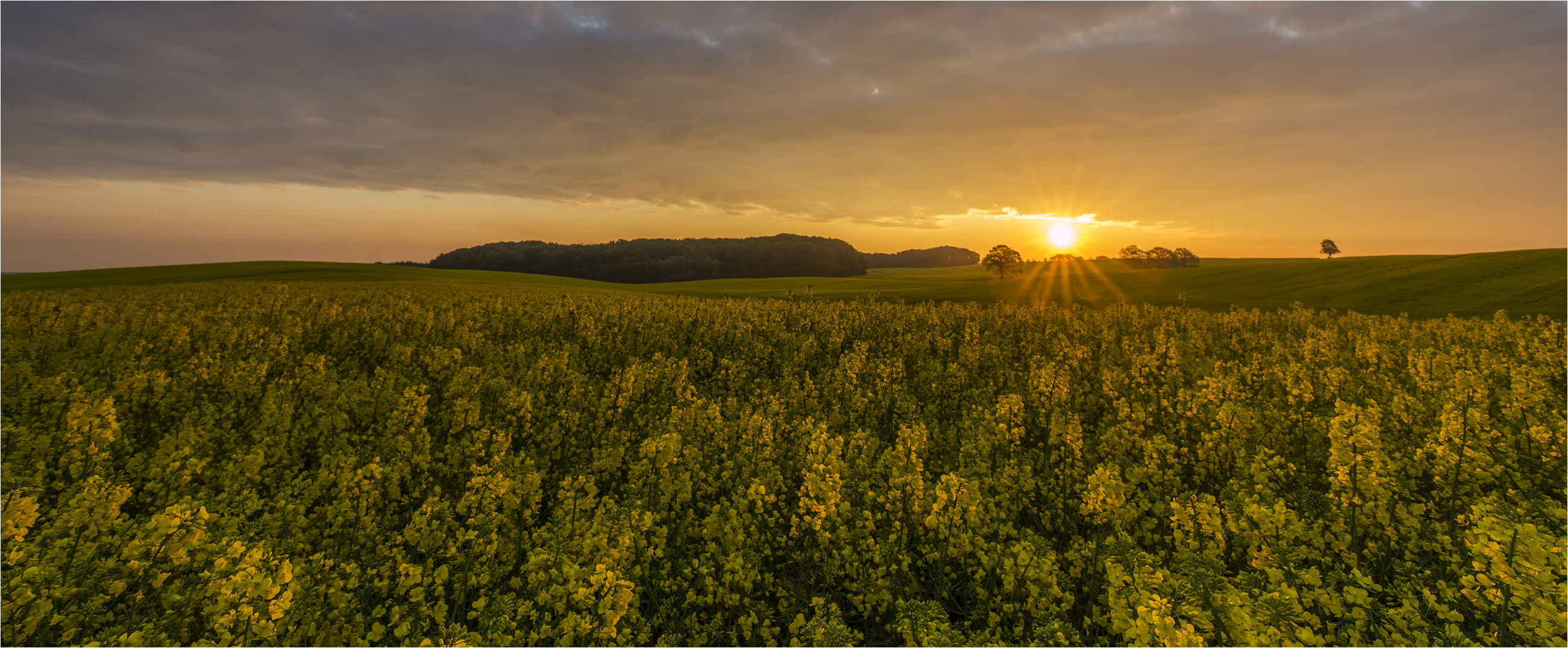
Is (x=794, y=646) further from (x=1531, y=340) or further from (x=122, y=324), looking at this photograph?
(x=1531, y=340)

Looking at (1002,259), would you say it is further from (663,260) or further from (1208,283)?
(663,260)

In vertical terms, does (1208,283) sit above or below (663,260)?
below

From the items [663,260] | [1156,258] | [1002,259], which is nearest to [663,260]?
[663,260]

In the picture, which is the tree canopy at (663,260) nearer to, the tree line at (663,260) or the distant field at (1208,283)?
the tree line at (663,260)

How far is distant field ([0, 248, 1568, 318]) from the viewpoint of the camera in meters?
35.2

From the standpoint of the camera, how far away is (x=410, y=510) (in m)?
6.50

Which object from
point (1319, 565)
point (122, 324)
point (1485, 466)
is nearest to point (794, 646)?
point (1319, 565)

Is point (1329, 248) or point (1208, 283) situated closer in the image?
point (1208, 283)

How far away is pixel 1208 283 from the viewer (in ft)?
182

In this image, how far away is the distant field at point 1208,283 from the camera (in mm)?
35188

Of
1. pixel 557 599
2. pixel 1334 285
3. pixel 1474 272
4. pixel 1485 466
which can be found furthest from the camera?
pixel 1334 285

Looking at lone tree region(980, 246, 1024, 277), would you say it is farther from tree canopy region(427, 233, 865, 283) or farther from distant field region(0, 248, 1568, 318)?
tree canopy region(427, 233, 865, 283)

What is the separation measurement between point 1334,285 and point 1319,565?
186ft

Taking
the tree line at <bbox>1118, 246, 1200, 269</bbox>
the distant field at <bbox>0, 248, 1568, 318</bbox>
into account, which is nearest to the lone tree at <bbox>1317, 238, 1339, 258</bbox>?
the tree line at <bbox>1118, 246, 1200, 269</bbox>
